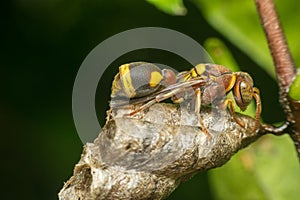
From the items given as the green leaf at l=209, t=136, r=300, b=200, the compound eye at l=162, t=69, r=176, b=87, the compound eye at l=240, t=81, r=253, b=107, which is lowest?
the green leaf at l=209, t=136, r=300, b=200

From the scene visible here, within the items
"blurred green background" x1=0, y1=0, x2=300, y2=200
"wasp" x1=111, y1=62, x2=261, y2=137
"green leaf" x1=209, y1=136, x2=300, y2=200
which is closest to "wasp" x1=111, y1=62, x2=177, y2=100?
"wasp" x1=111, y1=62, x2=261, y2=137

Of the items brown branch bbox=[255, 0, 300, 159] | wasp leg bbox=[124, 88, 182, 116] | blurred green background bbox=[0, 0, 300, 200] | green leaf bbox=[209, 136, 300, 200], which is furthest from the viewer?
blurred green background bbox=[0, 0, 300, 200]

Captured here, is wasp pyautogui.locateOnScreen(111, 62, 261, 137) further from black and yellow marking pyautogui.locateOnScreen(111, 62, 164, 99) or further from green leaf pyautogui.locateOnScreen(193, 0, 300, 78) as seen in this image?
green leaf pyautogui.locateOnScreen(193, 0, 300, 78)

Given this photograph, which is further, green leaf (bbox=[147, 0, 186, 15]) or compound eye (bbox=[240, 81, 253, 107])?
green leaf (bbox=[147, 0, 186, 15])

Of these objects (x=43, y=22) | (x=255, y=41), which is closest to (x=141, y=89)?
(x=255, y=41)

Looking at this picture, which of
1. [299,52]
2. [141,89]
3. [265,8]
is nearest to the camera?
[141,89]

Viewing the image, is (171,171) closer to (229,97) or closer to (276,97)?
(229,97)

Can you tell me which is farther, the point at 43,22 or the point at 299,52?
the point at 43,22

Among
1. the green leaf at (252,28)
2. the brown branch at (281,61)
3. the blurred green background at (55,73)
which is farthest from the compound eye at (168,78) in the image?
the blurred green background at (55,73)
